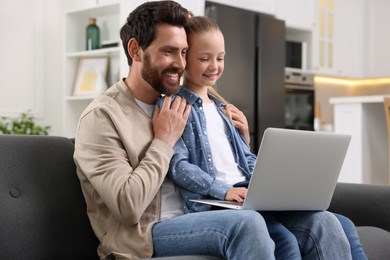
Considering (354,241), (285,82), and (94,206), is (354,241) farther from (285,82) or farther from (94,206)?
(285,82)

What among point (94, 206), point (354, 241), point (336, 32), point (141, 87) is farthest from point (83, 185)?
point (336, 32)

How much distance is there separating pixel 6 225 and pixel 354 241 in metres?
0.98

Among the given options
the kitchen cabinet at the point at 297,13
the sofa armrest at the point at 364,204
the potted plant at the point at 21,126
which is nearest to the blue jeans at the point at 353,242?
the sofa armrest at the point at 364,204

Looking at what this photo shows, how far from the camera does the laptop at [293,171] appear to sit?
5.38 feet

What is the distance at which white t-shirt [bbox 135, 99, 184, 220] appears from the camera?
181 cm

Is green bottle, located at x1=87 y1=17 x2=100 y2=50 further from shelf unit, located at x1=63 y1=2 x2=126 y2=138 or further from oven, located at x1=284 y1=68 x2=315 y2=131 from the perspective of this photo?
oven, located at x1=284 y1=68 x2=315 y2=131

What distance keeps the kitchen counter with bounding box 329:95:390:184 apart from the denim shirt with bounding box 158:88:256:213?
3.13m

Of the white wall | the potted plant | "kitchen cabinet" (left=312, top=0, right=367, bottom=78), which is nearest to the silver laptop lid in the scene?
the potted plant

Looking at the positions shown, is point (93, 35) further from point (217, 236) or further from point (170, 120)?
point (217, 236)

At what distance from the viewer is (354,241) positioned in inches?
73.5

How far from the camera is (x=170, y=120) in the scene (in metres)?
1.83

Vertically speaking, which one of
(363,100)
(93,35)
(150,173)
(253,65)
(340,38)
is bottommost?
(150,173)

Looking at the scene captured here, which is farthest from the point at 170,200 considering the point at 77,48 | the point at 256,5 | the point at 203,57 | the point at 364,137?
the point at 256,5

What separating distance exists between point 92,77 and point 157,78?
2.99m
